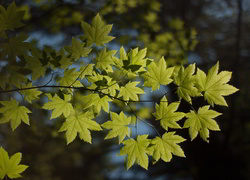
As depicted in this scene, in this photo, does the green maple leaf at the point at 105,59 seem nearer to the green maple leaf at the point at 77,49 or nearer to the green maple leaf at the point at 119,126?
the green maple leaf at the point at 77,49

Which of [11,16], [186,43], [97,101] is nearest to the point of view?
[11,16]

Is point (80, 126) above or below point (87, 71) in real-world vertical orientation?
below

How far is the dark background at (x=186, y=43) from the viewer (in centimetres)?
396

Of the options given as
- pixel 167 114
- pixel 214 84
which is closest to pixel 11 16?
pixel 167 114

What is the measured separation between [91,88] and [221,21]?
483 cm

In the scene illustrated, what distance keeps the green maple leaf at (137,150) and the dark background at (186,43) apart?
7.58 feet

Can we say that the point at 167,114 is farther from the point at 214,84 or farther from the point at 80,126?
the point at 80,126

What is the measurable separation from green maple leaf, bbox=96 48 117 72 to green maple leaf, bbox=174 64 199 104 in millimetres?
348

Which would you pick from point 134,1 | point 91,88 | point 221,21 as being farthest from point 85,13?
point 91,88

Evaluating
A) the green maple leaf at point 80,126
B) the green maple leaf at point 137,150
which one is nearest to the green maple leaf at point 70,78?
the green maple leaf at point 80,126

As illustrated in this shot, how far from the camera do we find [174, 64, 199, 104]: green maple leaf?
4.08ft

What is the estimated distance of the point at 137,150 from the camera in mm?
1345

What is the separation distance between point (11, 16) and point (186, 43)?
10.4 feet

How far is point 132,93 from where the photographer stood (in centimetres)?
137
